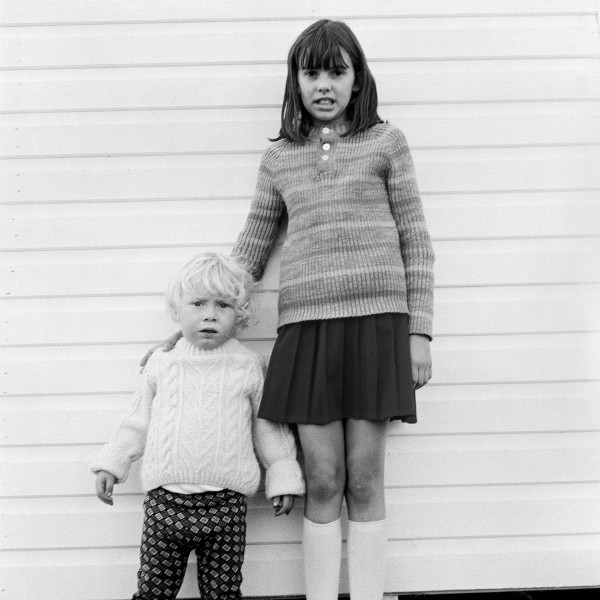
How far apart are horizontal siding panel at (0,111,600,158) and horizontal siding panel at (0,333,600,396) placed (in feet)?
1.92

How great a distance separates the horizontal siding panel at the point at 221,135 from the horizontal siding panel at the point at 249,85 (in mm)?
58

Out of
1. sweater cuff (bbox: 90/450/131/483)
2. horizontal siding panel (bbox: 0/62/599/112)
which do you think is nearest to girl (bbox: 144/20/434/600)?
horizontal siding panel (bbox: 0/62/599/112)

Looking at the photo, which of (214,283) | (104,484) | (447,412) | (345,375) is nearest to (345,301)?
(345,375)

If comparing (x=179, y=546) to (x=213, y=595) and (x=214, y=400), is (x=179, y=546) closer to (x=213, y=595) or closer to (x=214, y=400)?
(x=213, y=595)

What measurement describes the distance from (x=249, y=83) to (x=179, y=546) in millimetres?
1304

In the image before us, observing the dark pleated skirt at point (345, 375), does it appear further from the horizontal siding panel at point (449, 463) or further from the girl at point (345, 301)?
the horizontal siding panel at point (449, 463)

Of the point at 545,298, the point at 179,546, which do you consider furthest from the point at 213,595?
the point at 545,298

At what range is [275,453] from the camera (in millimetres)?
1688

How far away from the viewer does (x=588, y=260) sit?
195cm

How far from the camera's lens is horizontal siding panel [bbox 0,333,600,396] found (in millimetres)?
1918

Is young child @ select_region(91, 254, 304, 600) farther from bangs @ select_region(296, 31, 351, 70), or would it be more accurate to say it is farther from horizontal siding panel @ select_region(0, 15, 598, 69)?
horizontal siding panel @ select_region(0, 15, 598, 69)

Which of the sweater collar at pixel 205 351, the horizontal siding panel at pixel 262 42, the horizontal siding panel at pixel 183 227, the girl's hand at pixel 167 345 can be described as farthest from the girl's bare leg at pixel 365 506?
the horizontal siding panel at pixel 262 42

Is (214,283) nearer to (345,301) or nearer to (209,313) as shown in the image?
(209,313)

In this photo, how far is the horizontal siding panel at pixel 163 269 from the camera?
194 centimetres
